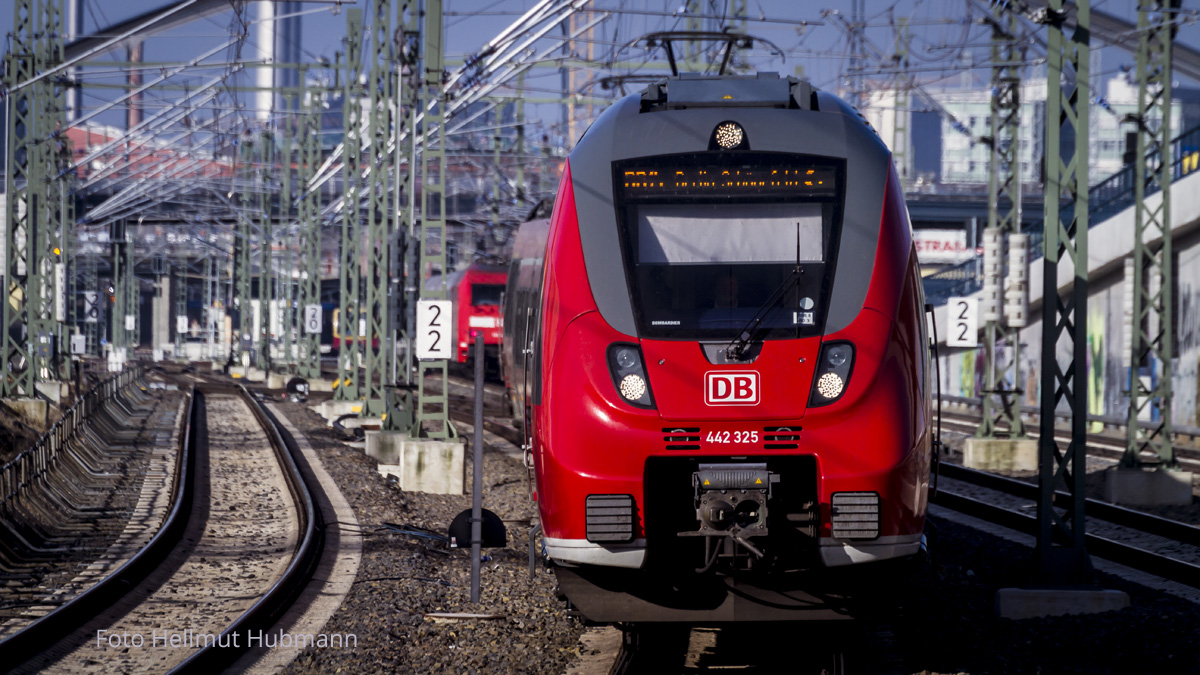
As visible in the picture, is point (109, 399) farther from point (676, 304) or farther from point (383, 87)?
point (676, 304)

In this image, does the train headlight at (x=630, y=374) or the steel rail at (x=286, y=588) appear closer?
the train headlight at (x=630, y=374)

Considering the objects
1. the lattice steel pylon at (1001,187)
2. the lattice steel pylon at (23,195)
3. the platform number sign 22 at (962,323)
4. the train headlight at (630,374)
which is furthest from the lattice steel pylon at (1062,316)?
the lattice steel pylon at (23,195)

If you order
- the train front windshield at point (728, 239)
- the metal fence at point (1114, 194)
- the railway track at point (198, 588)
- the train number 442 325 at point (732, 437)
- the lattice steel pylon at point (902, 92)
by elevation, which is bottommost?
the railway track at point (198, 588)

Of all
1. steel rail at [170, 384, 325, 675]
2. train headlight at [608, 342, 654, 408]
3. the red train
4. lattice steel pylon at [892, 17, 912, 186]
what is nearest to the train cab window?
the red train

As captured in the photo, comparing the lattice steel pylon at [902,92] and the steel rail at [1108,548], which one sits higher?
the lattice steel pylon at [902,92]

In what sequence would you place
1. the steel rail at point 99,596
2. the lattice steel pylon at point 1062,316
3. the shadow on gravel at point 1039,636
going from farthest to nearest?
the lattice steel pylon at point 1062,316
the steel rail at point 99,596
the shadow on gravel at point 1039,636

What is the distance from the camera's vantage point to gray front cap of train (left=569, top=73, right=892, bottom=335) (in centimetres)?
758

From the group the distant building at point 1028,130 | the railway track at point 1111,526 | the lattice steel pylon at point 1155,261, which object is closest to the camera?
the railway track at point 1111,526

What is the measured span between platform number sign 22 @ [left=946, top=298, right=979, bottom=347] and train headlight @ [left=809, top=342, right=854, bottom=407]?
1384 centimetres

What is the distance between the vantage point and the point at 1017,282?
18750 millimetres

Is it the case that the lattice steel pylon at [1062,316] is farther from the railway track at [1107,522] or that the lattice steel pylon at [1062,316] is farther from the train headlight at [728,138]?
the train headlight at [728,138]

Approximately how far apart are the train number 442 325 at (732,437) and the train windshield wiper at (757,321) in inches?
16.5

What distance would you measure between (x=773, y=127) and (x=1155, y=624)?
14.8 feet

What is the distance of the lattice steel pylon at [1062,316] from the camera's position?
A: 403 inches
